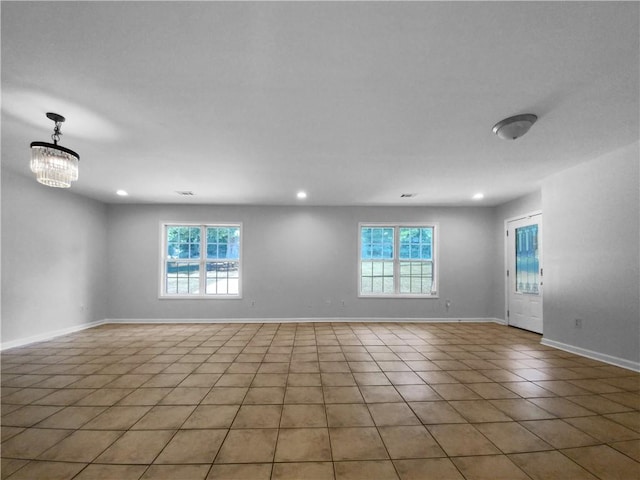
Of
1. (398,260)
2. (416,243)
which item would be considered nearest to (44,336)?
(398,260)

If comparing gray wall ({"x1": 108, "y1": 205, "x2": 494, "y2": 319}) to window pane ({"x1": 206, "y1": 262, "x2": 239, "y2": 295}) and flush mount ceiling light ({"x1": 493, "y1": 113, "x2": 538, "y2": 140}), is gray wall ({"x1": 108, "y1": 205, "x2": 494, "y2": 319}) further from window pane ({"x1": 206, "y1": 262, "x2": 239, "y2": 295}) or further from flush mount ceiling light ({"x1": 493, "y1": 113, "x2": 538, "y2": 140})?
flush mount ceiling light ({"x1": 493, "y1": 113, "x2": 538, "y2": 140})

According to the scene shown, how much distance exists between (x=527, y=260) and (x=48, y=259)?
27.7ft

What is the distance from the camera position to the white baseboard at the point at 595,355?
319cm

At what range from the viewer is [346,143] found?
3043 millimetres

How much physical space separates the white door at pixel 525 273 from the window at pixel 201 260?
5.67 m

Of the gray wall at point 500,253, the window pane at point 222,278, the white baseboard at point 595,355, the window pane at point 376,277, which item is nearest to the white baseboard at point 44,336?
the window pane at point 222,278

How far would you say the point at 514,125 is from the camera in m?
2.45

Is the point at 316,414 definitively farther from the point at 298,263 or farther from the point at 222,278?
the point at 222,278

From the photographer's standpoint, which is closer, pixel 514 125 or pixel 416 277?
pixel 514 125

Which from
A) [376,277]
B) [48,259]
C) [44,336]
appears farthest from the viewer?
[376,277]

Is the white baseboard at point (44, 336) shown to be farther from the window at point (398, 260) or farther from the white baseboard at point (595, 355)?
the white baseboard at point (595, 355)

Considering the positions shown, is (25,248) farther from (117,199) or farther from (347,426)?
(347,426)

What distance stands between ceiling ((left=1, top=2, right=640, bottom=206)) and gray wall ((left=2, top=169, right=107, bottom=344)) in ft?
3.62

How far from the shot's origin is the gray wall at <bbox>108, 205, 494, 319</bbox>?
6.00 m
